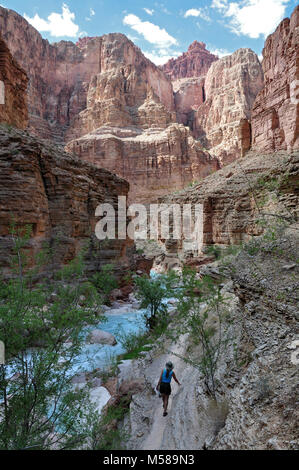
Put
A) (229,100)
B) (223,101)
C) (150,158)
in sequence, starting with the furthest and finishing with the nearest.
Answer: (223,101)
(229,100)
(150,158)

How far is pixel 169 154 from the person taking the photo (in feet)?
165

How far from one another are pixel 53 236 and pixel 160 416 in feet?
36.8

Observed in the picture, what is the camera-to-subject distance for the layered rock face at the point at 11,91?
591 inches

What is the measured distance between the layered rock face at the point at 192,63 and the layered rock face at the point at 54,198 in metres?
101

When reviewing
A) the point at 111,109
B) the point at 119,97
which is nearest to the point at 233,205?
the point at 111,109

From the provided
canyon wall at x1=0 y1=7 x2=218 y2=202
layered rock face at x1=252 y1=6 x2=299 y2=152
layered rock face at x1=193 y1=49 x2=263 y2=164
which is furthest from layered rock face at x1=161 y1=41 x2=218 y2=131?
layered rock face at x1=252 y1=6 x2=299 y2=152

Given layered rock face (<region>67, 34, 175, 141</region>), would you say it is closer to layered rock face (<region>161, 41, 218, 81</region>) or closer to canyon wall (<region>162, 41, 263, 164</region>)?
canyon wall (<region>162, 41, 263, 164</region>)

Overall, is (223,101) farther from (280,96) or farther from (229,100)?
(280,96)

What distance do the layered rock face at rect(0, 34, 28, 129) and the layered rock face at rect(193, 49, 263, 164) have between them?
42.3 meters

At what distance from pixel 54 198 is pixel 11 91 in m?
8.44

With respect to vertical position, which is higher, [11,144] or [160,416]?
[11,144]

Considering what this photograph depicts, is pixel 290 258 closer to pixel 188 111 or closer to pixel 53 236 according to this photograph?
pixel 53 236

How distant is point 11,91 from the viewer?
16.0 metres
